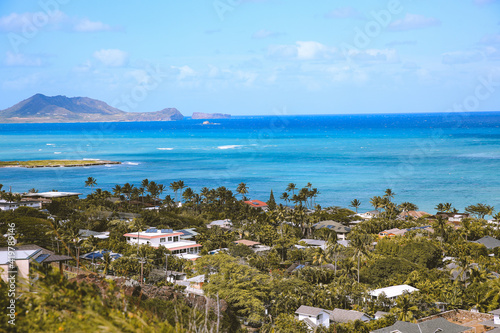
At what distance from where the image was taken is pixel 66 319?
679 centimetres

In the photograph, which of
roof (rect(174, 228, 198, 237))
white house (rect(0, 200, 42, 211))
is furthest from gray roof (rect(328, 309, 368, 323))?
white house (rect(0, 200, 42, 211))

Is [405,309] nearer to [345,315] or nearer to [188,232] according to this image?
[345,315]

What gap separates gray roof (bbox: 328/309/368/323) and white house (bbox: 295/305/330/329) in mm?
352

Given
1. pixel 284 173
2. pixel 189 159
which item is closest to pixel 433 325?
pixel 284 173

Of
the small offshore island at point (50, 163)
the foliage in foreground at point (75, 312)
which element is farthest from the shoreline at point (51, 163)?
the foliage in foreground at point (75, 312)

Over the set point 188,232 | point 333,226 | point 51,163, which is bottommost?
point 333,226

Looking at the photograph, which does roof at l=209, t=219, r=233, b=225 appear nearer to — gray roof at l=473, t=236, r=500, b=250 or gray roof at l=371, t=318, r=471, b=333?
gray roof at l=473, t=236, r=500, b=250

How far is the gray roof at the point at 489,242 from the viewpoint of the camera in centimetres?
3916

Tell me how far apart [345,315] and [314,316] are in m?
1.60

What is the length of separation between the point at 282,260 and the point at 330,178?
5419 cm

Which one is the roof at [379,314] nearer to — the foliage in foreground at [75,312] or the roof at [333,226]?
the foliage in foreground at [75,312]

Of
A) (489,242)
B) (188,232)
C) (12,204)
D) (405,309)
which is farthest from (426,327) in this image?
(12,204)

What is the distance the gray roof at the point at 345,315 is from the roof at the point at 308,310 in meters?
0.75

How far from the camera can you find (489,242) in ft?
131
